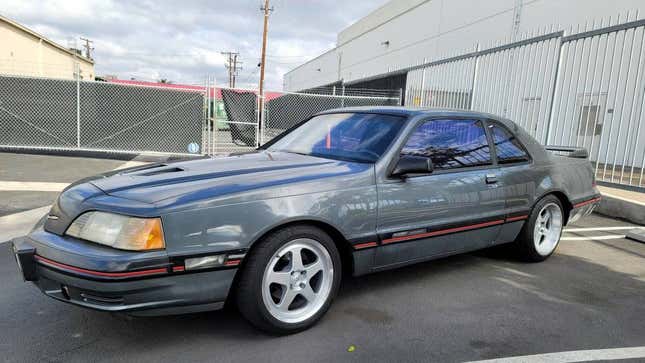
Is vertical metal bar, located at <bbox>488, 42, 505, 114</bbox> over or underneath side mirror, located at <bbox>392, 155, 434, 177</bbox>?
over

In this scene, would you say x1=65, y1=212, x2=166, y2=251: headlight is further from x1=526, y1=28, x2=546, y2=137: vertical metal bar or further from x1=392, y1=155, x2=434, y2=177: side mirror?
x1=526, y1=28, x2=546, y2=137: vertical metal bar

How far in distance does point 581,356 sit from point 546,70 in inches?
303

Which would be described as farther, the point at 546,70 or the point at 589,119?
the point at 589,119

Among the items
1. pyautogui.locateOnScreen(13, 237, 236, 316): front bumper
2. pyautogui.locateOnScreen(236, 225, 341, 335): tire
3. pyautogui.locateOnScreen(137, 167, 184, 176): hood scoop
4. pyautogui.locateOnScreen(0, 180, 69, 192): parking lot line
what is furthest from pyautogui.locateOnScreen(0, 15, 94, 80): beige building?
pyautogui.locateOnScreen(236, 225, 341, 335): tire

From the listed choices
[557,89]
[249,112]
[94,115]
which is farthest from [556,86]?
[94,115]

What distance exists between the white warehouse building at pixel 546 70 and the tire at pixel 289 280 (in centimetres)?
651

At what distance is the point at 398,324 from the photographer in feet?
10.3

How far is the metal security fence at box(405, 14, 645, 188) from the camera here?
25.6ft

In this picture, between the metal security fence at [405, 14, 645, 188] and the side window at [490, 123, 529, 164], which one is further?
the metal security fence at [405, 14, 645, 188]

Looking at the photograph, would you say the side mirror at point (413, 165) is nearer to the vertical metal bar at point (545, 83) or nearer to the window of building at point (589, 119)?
the window of building at point (589, 119)

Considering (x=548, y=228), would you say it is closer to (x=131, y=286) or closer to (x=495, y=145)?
A: (x=495, y=145)

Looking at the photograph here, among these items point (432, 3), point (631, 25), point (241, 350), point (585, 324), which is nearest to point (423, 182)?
point (585, 324)

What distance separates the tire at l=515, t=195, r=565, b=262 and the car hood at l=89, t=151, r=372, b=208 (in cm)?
206

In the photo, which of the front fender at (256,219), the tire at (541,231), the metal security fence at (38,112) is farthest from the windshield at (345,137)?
the metal security fence at (38,112)
